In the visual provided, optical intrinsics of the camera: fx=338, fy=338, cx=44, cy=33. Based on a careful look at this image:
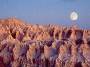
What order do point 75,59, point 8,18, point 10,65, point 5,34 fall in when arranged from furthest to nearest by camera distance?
point 8,18 < point 5,34 < point 10,65 < point 75,59

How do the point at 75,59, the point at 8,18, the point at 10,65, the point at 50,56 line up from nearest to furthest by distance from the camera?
the point at 75,59, the point at 50,56, the point at 10,65, the point at 8,18

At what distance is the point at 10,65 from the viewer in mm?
8242

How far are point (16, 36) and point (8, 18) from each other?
10.5m

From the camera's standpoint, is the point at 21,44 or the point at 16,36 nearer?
the point at 21,44

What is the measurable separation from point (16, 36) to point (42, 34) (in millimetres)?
999

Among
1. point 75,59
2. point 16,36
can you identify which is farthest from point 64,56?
point 16,36

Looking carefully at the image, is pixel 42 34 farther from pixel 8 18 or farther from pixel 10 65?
pixel 8 18

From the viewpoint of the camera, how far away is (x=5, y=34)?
10.9 meters

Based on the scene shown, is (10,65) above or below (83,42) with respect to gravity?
below

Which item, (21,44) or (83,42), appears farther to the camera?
(21,44)

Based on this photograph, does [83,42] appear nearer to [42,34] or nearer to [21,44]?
[21,44]

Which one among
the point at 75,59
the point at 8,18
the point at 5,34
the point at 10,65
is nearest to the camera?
the point at 75,59

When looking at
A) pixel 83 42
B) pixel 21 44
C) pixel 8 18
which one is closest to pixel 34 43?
pixel 21 44

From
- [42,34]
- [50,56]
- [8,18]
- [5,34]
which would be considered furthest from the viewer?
[8,18]
